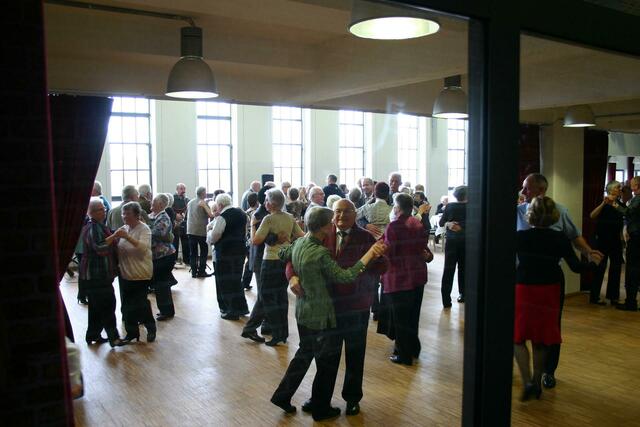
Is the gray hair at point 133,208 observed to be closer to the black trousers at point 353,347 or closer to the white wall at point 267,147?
the white wall at point 267,147

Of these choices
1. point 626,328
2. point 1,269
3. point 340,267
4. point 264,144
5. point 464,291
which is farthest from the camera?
point 626,328

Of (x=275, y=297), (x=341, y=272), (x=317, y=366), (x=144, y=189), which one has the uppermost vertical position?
(x=144, y=189)

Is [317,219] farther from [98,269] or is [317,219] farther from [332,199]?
[98,269]

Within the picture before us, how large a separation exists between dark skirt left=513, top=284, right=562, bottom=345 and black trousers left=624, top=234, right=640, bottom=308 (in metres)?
0.68

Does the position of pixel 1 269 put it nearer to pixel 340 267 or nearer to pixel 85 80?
pixel 85 80

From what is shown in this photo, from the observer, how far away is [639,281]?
2.62m

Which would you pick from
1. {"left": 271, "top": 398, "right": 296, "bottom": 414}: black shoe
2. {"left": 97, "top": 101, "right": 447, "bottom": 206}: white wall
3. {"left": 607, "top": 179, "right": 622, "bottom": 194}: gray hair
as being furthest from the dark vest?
{"left": 607, "top": 179, "right": 622, "bottom": 194}: gray hair

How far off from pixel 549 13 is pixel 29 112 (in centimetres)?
109

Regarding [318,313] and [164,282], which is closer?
[318,313]

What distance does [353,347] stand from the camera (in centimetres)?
165

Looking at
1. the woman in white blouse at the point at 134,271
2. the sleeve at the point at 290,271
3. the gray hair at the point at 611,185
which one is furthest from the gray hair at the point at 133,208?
the gray hair at the point at 611,185

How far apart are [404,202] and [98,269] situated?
2.51ft

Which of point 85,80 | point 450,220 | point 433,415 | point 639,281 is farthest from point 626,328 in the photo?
point 85,80

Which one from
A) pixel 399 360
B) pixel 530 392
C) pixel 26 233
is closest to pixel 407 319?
pixel 399 360
